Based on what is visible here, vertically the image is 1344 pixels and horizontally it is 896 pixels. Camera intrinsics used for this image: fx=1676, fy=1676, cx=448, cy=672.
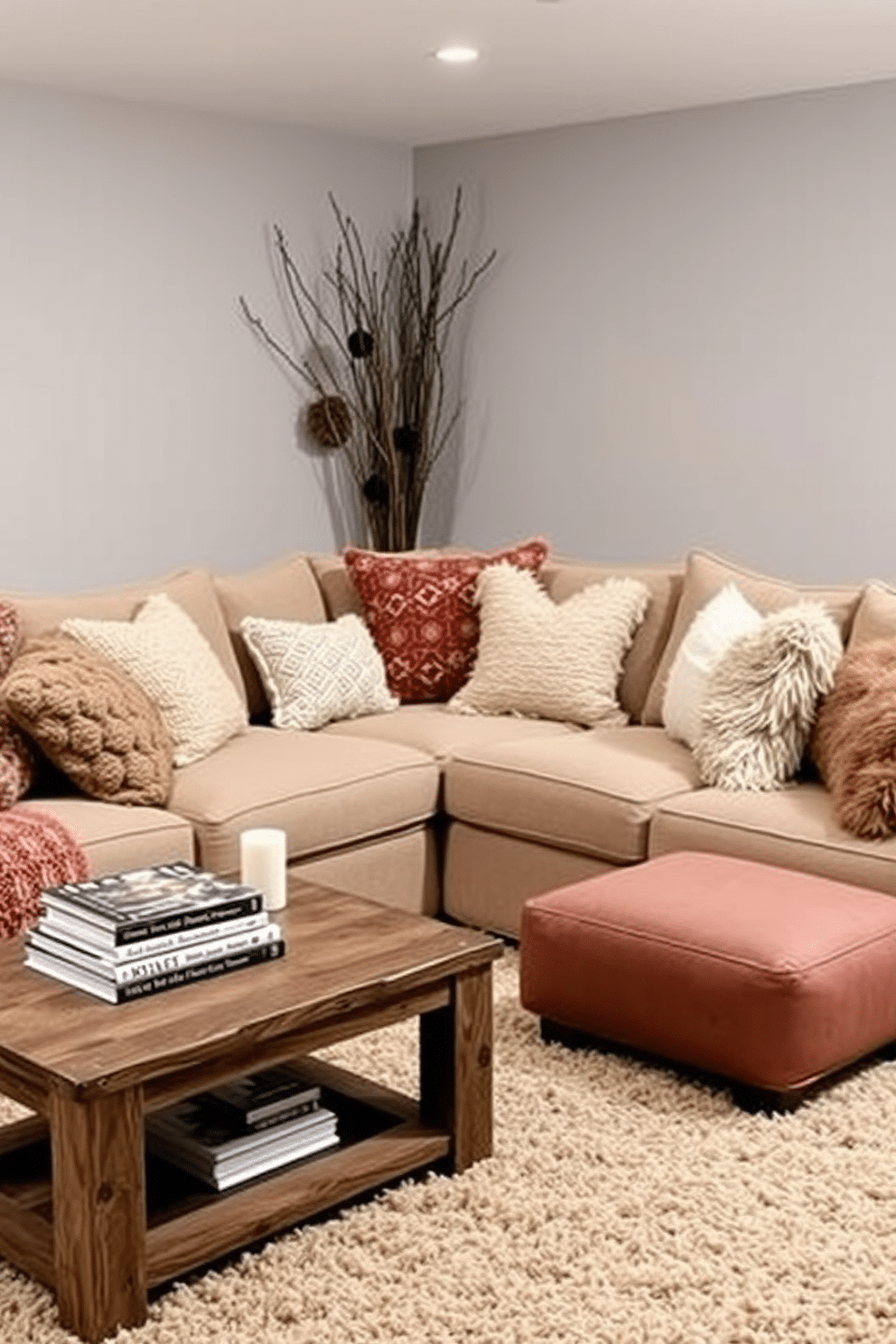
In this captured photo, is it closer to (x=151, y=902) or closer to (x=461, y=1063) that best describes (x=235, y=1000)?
(x=151, y=902)

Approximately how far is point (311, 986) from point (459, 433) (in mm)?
4148

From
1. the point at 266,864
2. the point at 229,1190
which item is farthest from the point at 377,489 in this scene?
the point at 229,1190

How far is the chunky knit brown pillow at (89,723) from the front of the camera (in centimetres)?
372

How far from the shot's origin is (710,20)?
442cm

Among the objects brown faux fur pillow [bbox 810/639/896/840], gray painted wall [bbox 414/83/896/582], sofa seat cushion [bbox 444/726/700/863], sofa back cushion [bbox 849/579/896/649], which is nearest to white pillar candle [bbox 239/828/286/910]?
sofa seat cushion [bbox 444/726/700/863]

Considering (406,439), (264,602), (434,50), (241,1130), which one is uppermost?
(434,50)

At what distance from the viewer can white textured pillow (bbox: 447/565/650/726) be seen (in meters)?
4.57

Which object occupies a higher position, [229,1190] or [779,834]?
[779,834]

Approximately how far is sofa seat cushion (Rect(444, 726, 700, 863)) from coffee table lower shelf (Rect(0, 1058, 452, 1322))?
111 cm

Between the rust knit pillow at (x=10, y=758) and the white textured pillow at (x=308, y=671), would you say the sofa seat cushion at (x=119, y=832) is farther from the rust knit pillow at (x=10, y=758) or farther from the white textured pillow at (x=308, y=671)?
the white textured pillow at (x=308, y=671)

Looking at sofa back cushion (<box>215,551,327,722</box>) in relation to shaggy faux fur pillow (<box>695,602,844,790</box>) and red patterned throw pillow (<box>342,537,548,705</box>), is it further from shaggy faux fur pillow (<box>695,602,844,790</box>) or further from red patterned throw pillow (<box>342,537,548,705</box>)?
shaggy faux fur pillow (<box>695,602,844,790</box>)

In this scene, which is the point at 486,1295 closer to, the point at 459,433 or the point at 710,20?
the point at 710,20

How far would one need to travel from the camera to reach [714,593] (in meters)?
4.46

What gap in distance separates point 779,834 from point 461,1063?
1.11 meters
